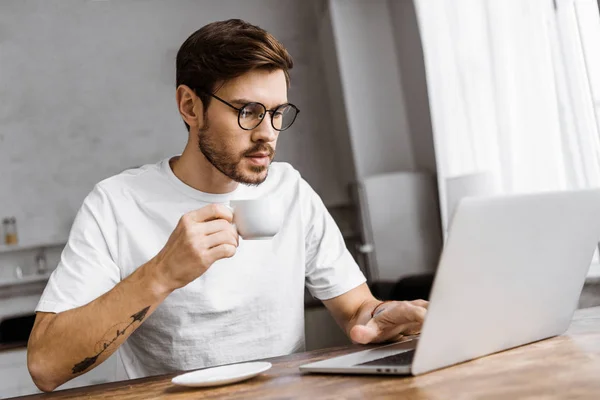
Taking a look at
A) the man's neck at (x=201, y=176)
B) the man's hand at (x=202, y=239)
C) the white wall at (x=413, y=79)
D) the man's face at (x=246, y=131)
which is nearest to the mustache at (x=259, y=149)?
the man's face at (x=246, y=131)

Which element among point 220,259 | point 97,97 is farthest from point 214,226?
point 97,97

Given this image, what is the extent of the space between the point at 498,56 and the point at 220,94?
6.35 ft

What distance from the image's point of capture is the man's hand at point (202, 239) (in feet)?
4.33

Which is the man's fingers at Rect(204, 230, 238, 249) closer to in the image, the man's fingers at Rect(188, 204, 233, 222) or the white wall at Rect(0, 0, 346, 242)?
the man's fingers at Rect(188, 204, 233, 222)

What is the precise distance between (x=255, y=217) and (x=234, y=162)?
1.57ft

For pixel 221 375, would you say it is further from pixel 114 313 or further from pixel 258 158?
pixel 258 158

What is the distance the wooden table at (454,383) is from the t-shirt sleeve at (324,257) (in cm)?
60

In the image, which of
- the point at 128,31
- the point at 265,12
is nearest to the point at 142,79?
the point at 128,31

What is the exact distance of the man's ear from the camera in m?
1.87

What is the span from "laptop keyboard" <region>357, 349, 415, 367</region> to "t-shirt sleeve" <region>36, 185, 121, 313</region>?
691 millimetres

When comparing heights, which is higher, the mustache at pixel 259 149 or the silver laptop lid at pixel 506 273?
the mustache at pixel 259 149

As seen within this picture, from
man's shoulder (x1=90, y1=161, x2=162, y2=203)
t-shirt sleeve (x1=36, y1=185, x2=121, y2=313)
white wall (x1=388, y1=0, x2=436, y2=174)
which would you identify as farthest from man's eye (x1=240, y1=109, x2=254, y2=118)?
white wall (x1=388, y1=0, x2=436, y2=174)

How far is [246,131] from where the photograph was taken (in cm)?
175

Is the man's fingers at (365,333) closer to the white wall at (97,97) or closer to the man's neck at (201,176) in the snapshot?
the man's neck at (201,176)
